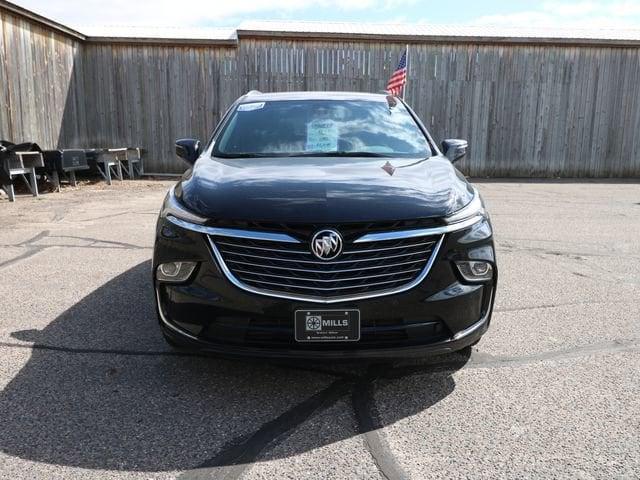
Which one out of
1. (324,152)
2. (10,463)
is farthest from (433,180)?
(10,463)

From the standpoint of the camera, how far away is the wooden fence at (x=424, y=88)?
51.3ft

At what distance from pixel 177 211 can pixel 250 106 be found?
74.6 inches

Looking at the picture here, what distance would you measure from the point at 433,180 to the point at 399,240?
2.12ft

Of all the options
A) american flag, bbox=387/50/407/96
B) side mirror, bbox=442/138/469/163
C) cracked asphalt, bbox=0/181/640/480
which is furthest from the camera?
american flag, bbox=387/50/407/96

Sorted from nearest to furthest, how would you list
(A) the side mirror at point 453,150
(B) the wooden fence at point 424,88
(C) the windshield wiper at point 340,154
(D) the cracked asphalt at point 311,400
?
(D) the cracked asphalt at point 311,400 → (C) the windshield wiper at point 340,154 → (A) the side mirror at point 453,150 → (B) the wooden fence at point 424,88

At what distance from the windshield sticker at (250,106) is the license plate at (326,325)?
7.97ft

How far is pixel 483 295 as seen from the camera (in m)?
2.97

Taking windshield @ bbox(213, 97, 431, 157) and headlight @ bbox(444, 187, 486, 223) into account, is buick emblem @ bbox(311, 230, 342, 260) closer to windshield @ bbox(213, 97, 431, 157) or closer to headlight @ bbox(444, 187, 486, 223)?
headlight @ bbox(444, 187, 486, 223)

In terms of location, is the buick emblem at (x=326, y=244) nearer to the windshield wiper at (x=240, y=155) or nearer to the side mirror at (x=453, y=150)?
the windshield wiper at (x=240, y=155)

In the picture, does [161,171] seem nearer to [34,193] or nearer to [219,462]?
[34,193]

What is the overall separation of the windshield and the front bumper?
130cm

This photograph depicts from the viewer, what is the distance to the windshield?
4.03m

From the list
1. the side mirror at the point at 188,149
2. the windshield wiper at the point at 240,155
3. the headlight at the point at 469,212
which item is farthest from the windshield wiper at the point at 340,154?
the side mirror at the point at 188,149

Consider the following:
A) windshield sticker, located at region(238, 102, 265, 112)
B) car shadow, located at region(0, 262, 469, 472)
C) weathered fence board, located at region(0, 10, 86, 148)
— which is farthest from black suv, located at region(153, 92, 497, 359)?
weathered fence board, located at region(0, 10, 86, 148)
